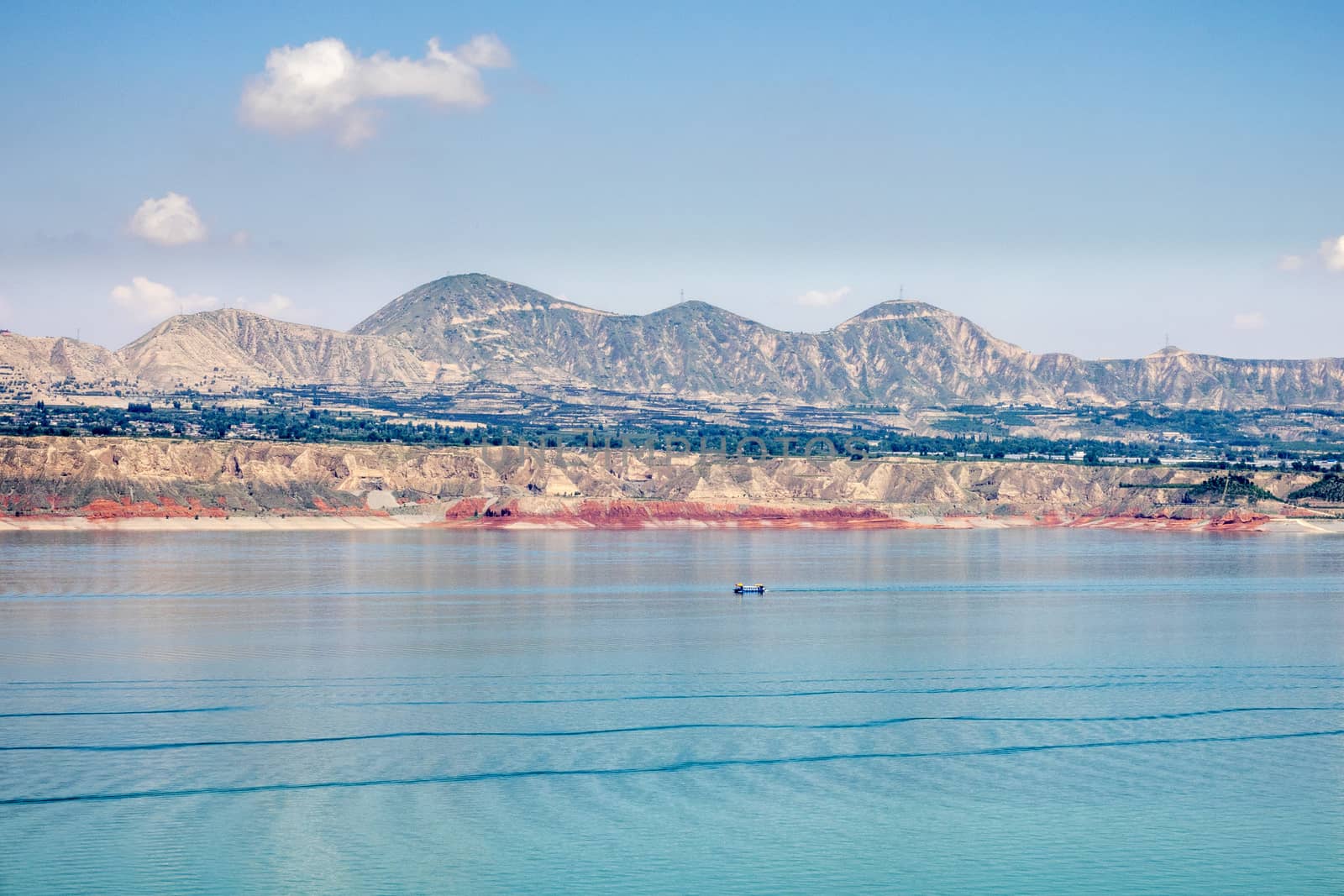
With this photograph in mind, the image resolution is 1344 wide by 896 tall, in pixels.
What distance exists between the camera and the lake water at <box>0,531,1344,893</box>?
33.2m

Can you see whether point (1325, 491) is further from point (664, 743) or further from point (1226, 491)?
point (664, 743)

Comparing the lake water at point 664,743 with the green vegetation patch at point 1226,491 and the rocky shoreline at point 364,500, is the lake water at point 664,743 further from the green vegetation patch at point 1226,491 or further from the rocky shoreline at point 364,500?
the green vegetation patch at point 1226,491

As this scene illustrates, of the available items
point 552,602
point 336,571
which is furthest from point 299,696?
point 336,571

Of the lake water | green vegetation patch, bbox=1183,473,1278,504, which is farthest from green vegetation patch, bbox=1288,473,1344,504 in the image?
the lake water

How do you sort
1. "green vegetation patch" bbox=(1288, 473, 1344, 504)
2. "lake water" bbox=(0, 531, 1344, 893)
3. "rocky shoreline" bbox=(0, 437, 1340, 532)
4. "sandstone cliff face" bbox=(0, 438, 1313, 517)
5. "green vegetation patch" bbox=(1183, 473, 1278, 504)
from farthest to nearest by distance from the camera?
"green vegetation patch" bbox=(1288, 473, 1344, 504)
"green vegetation patch" bbox=(1183, 473, 1278, 504)
"rocky shoreline" bbox=(0, 437, 1340, 532)
"sandstone cliff face" bbox=(0, 438, 1313, 517)
"lake water" bbox=(0, 531, 1344, 893)

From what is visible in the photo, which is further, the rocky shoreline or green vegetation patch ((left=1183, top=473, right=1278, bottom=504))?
green vegetation patch ((left=1183, top=473, right=1278, bottom=504))

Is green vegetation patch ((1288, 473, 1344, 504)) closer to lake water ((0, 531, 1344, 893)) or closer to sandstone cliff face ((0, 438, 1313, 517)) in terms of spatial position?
sandstone cliff face ((0, 438, 1313, 517))

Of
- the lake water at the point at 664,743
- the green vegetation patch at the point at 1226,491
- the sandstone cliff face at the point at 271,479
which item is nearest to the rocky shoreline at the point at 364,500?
the sandstone cliff face at the point at 271,479

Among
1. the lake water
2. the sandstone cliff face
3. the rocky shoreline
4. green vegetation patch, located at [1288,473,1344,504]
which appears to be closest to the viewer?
the lake water

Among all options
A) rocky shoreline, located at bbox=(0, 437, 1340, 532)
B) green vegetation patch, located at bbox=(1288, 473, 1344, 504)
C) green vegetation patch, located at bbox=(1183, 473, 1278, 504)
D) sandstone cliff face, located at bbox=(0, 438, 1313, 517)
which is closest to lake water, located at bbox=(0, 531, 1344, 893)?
rocky shoreline, located at bbox=(0, 437, 1340, 532)

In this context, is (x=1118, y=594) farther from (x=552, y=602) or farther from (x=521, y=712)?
(x=521, y=712)

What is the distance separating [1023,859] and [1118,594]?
206 ft

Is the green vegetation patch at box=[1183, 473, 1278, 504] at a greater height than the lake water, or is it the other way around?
the green vegetation patch at box=[1183, 473, 1278, 504]

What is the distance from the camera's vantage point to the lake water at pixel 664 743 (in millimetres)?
33188
